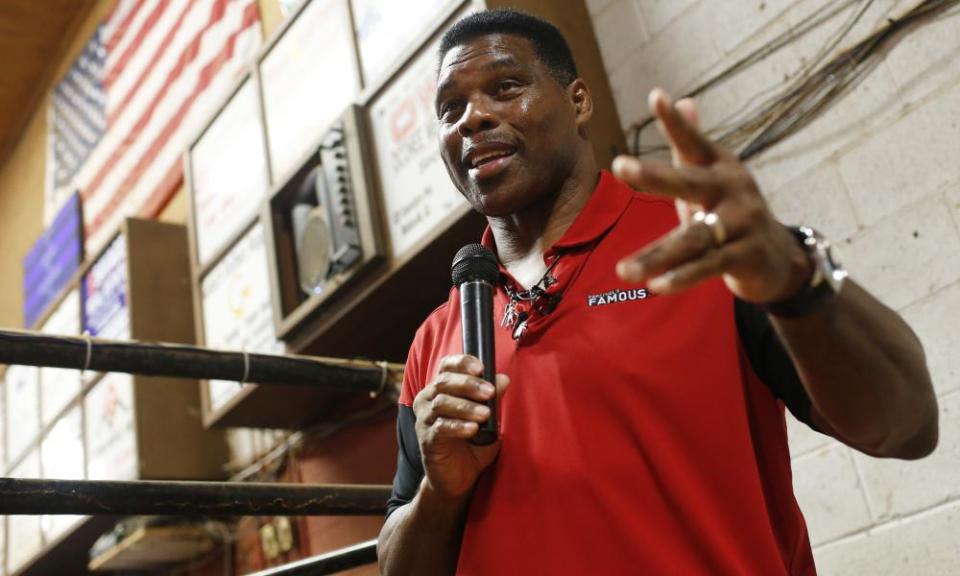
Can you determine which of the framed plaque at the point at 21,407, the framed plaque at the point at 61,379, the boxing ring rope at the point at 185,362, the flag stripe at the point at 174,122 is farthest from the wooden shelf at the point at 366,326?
the flag stripe at the point at 174,122

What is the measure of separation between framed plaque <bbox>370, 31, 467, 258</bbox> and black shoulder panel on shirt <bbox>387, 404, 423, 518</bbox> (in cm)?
91

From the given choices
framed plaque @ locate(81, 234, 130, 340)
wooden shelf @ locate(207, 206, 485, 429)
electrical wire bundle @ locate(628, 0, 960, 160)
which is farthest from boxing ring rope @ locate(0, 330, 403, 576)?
framed plaque @ locate(81, 234, 130, 340)

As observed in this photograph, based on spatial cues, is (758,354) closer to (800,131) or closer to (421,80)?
(800,131)

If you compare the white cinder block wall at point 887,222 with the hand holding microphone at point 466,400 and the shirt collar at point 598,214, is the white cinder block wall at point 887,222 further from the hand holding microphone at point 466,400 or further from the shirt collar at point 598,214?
the hand holding microphone at point 466,400

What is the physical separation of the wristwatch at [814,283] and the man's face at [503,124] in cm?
54

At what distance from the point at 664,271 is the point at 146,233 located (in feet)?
11.5

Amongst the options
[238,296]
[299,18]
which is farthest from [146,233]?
[299,18]

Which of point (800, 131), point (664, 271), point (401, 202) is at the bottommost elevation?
point (664, 271)

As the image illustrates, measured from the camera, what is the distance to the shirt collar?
135 centimetres

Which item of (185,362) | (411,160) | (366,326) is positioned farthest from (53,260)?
(185,362)

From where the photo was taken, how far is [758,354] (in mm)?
1159

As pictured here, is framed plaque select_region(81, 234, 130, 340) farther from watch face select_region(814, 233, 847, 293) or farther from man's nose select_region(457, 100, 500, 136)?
watch face select_region(814, 233, 847, 293)

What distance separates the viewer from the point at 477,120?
4.75 ft

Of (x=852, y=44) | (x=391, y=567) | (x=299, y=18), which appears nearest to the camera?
(x=391, y=567)
